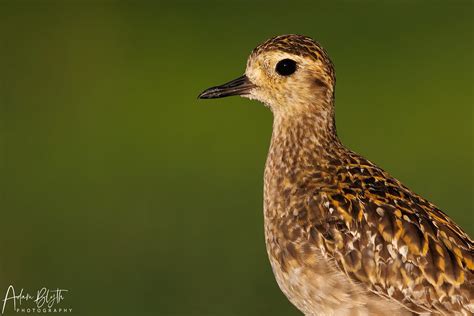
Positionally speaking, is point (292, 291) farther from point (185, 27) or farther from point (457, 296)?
point (185, 27)

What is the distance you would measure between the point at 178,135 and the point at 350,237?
12253mm

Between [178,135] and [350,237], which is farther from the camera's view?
[178,135]

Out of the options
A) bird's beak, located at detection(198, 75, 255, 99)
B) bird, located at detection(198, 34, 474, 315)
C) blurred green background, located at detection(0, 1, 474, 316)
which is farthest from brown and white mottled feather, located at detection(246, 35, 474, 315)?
blurred green background, located at detection(0, 1, 474, 316)

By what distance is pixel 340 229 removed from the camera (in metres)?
10.4

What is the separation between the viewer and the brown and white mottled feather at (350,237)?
33.0 feet

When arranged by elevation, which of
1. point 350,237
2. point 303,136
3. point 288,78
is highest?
point 288,78

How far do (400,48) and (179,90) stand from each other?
17.1ft

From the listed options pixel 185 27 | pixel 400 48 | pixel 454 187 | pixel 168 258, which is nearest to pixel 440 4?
pixel 400 48

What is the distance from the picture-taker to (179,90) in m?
24.8

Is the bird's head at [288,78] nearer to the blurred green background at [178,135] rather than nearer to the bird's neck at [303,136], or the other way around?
the bird's neck at [303,136]
